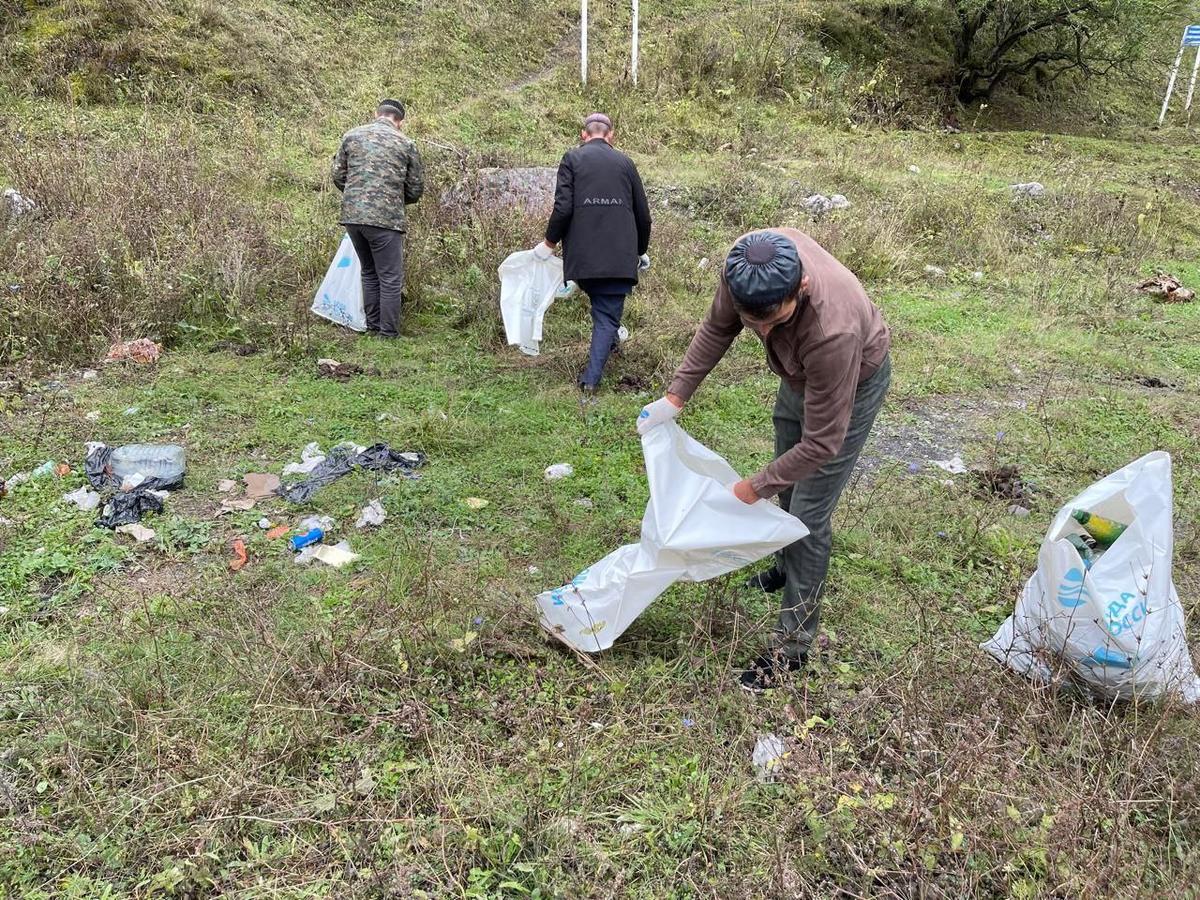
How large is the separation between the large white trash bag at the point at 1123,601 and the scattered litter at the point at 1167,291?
5.50m

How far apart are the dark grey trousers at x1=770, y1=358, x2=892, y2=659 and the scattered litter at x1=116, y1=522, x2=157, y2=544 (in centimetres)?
240

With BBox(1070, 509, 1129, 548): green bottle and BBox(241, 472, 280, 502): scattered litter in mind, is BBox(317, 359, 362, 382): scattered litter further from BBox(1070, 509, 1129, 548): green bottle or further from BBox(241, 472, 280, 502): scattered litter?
BBox(1070, 509, 1129, 548): green bottle

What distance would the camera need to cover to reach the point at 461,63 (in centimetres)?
1105

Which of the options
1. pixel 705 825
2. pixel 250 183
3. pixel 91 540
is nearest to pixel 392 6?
pixel 250 183

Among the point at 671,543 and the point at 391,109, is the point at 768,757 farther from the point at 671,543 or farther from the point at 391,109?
the point at 391,109

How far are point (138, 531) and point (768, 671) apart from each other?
8.05 ft

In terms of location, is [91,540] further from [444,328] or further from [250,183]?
[250,183]

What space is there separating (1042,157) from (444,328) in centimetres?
1055

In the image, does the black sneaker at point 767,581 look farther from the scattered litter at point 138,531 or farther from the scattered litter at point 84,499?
the scattered litter at point 84,499

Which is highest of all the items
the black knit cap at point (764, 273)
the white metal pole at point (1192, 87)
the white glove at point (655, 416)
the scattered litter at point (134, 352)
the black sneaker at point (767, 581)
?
the white metal pole at point (1192, 87)

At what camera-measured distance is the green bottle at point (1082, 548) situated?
87.5 inches

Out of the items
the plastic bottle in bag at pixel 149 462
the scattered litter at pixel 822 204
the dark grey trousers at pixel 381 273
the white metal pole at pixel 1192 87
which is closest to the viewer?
the plastic bottle in bag at pixel 149 462

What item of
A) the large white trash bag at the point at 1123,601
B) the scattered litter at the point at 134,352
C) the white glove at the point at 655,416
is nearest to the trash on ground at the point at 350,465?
the white glove at the point at 655,416

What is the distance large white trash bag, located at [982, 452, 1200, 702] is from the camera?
2131 millimetres
